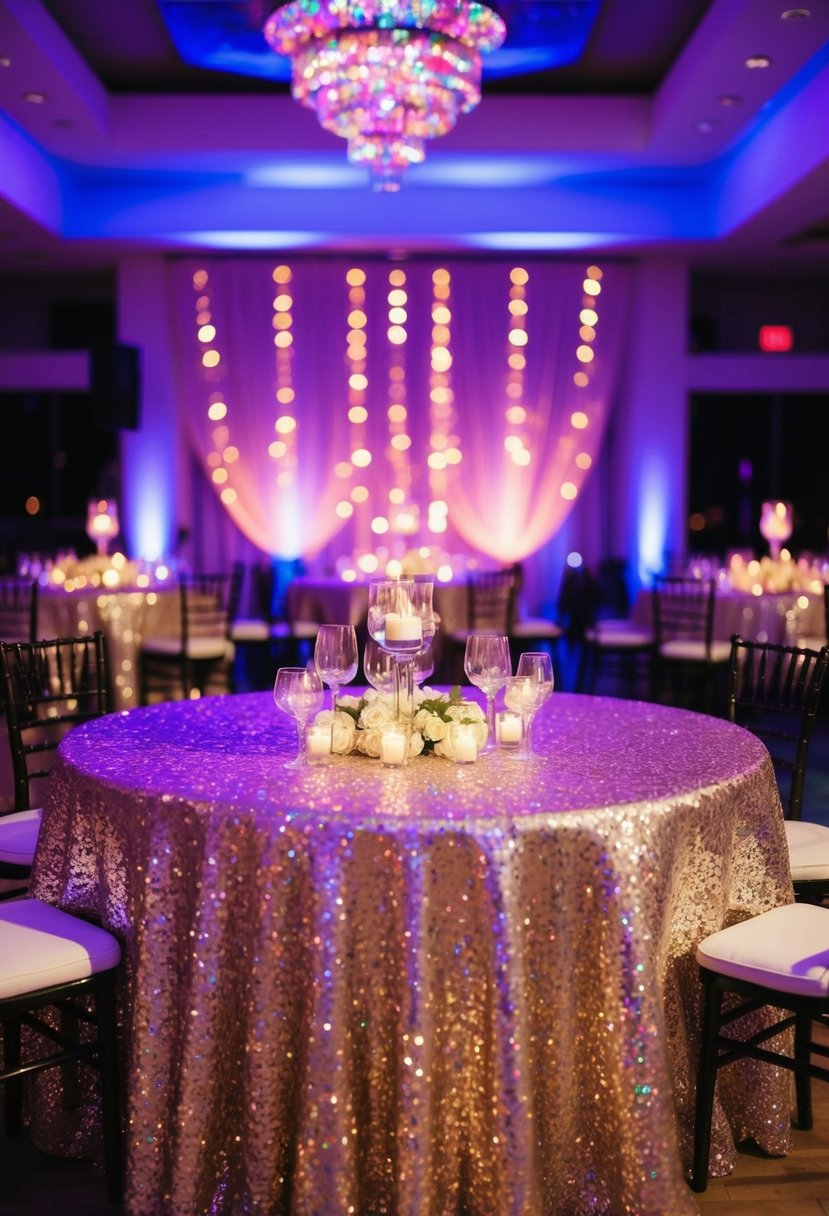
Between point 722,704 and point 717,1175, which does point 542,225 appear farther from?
point 717,1175

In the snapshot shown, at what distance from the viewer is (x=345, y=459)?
905cm

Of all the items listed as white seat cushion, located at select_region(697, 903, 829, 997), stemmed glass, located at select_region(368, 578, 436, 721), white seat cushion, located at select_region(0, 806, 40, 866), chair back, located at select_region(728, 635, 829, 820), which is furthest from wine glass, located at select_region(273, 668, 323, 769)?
chair back, located at select_region(728, 635, 829, 820)

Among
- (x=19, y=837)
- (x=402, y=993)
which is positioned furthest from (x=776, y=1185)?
(x=19, y=837)

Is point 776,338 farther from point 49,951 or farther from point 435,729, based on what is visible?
point 49,951

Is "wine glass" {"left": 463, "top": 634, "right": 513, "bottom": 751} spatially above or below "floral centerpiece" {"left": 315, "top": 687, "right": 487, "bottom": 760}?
above

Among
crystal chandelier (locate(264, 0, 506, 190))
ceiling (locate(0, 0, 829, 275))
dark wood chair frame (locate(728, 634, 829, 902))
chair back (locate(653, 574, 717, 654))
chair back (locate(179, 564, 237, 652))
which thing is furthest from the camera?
chair back (locate(179, 564, 237, 652))

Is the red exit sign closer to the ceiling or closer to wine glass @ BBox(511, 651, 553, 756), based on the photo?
the ceiling

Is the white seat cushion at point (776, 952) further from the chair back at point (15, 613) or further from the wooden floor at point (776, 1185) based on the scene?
the chair back at point (15, 613)

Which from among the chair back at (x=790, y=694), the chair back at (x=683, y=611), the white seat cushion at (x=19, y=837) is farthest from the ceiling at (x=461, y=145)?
the white seat cushion at (x=19, y=837)

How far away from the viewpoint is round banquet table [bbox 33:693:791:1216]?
1.82 metres

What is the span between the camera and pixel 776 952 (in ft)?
6.73

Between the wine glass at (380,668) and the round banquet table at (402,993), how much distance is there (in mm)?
308

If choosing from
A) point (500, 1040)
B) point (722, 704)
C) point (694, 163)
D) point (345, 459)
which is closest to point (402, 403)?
point (345, 459)

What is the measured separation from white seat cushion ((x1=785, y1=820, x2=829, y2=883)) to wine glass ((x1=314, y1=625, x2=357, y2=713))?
1.02 meters
